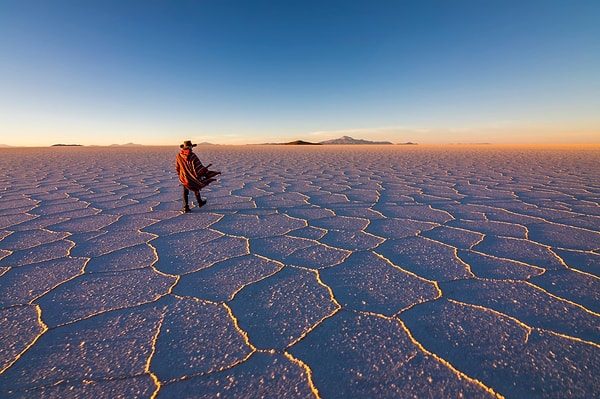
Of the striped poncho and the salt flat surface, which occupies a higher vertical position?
the striped poncho

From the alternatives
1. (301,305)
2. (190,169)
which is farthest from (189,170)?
(301,305)

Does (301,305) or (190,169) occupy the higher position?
(190,169)

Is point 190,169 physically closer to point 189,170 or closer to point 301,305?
point 189,170

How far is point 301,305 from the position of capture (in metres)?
1.46

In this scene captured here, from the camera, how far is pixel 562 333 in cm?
122

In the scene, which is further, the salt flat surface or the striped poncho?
the striped poncho

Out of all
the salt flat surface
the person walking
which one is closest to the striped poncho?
the person walking

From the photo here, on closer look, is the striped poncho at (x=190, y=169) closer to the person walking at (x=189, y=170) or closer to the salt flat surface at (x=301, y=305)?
the person walking at (x=189, y=170)

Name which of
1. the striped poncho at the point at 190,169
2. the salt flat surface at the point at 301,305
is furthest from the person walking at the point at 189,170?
the salt flat surface at the point at 301,305

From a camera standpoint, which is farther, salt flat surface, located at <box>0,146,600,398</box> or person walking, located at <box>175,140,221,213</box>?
person walking, located at <box>175,140,221,213</box>

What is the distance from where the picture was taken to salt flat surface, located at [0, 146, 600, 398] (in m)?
1.03

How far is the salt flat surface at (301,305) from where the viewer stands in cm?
103

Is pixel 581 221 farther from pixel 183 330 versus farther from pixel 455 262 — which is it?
pixel 183 330

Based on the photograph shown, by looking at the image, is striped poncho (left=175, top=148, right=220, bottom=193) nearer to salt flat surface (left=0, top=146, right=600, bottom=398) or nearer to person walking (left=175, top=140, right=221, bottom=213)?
person walking (left=175, top=140, right=221, bottom=213)
